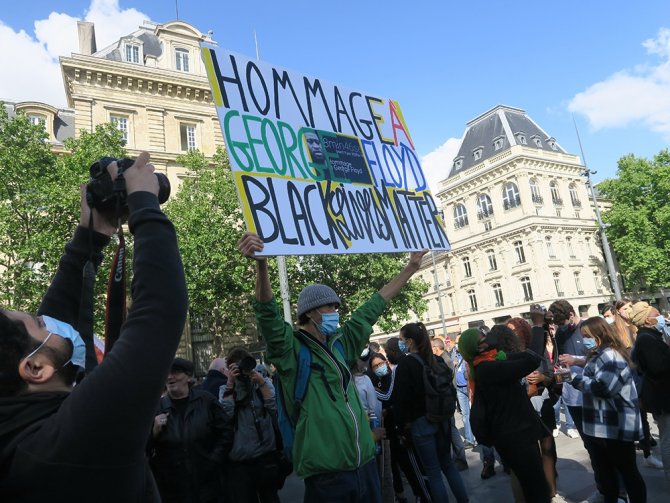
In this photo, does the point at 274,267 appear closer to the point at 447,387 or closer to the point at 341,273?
the point at 341,273

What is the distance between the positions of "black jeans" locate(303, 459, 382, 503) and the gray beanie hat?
3.44 feet

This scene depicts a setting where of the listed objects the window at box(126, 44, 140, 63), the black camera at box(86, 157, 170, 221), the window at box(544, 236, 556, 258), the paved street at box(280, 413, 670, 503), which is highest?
the window at box(126, 44, 140, 63)

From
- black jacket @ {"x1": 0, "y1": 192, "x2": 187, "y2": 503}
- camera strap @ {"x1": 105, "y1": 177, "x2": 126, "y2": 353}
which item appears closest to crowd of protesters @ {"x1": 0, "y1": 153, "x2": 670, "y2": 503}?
black jacket @ {"x1": 0, "y1": 192, "x2": 187, "y2": 503}

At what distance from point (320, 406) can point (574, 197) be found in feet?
169

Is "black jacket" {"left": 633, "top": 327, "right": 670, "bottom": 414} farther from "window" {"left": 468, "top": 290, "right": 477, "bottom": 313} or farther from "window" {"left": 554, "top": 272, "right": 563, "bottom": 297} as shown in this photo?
"window" {"left": 468, "top": 290, "right": 477, "bottom": 313}

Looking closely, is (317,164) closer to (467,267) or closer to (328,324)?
(328,324)

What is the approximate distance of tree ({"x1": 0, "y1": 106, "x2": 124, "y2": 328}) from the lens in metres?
18.4

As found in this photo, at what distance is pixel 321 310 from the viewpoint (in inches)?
136

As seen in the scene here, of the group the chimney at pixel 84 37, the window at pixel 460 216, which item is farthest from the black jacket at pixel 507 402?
the window at pixel 460 216

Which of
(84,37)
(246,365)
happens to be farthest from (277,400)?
(84,37)

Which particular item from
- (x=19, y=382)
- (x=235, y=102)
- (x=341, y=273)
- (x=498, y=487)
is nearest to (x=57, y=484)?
(x=19, y=382)

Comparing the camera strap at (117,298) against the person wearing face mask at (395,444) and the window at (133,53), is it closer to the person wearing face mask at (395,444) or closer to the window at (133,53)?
the person wearing face mask at (395,444)

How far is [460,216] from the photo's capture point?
51438mm

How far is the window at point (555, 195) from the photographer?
46.8 metres
